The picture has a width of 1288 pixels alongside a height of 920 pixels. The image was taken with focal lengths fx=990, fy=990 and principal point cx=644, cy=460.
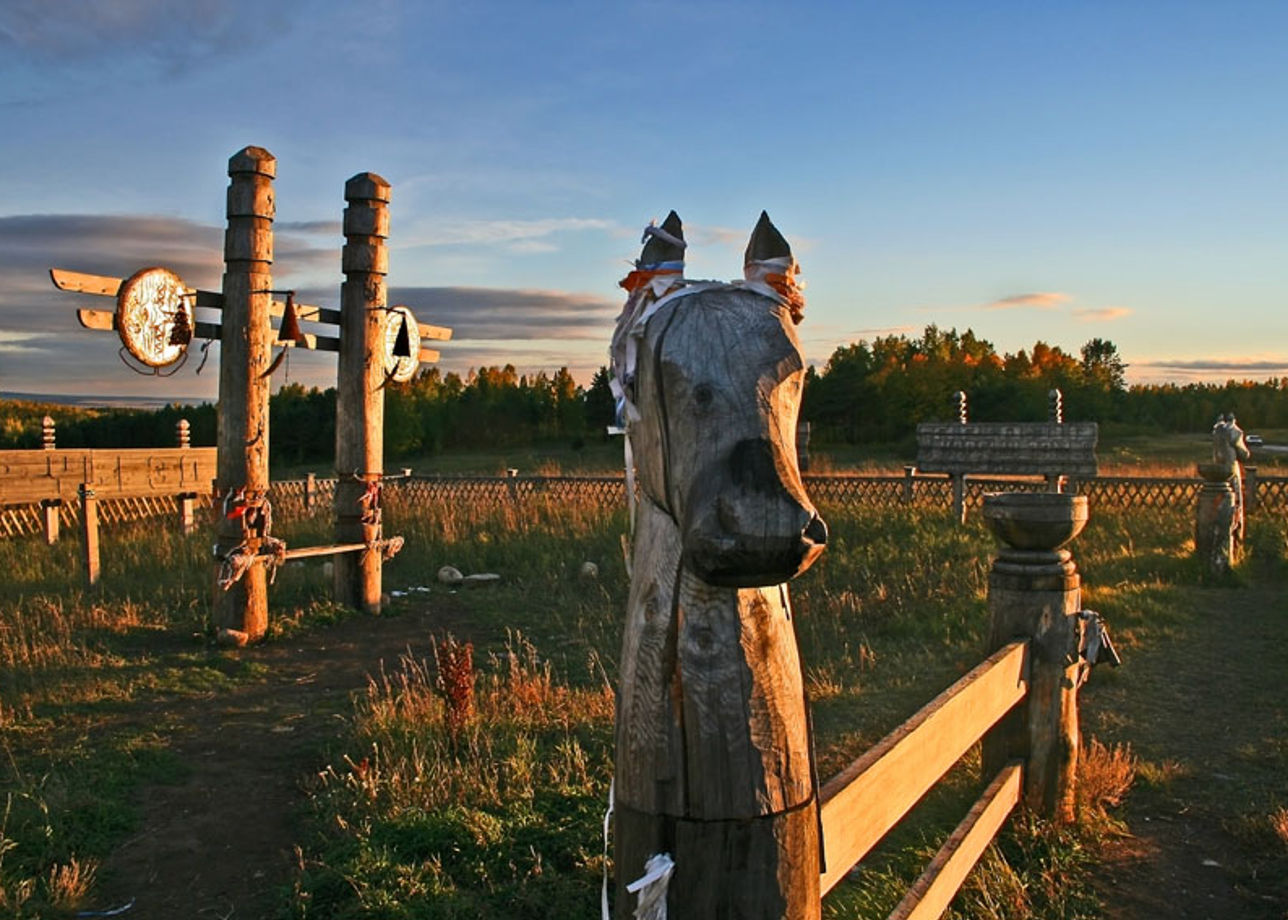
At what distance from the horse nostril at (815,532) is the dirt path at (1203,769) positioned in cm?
346

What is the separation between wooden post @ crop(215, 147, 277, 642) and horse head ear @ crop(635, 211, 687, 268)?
23.1 feet

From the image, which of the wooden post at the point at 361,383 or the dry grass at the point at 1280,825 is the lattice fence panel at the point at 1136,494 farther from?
the dry grass at the point at 1280,825

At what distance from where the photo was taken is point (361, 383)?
9094 millimetres

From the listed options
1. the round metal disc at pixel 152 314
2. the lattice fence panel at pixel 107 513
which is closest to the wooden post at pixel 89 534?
the round metal disc at pixel 152 314

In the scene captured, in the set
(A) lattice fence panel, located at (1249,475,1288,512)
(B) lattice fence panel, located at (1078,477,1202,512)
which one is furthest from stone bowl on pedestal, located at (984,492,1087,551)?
(A) lattice fence panel, located at (1249,475,1288,512)

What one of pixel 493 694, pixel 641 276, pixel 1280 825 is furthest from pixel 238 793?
pixel 1280 825

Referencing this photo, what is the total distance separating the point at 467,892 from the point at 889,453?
41070 millimetres

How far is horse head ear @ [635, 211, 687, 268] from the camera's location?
1.62 m

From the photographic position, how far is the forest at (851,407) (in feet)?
146

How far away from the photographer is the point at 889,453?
43.1 meters

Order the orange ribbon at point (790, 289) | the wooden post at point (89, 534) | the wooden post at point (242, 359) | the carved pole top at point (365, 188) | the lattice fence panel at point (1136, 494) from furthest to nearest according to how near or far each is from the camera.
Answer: the lattice fence panel at point (1136, 494) < the wooden post at point (89, 534) < the carved pole top at point (365, 188) < the wooden post at point (242, 359) < the orange ribbon at point (790, 289)

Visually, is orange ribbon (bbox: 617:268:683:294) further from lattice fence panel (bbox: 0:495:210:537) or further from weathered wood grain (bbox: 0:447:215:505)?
lattice fence panel (bbox: 0:495:210:537)

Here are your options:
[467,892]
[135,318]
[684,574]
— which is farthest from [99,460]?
[684,574]

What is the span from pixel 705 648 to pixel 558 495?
15286 mm
